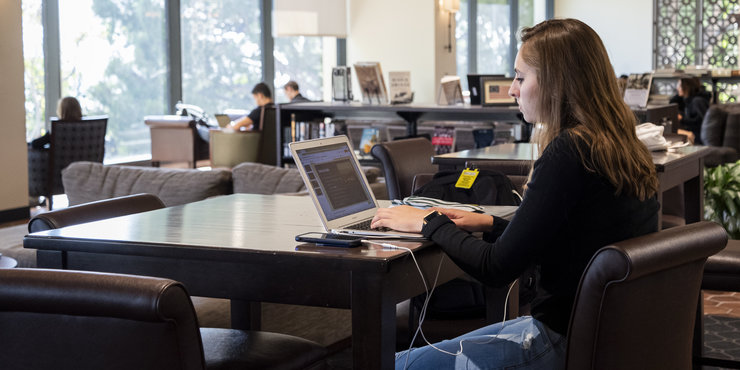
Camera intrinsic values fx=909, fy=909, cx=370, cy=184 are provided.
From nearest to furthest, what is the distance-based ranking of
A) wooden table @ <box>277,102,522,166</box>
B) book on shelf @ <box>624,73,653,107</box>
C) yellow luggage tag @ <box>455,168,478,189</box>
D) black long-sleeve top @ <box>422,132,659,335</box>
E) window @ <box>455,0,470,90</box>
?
black long-sleeve top @ <box>422,132,659,335</box>
yellow luggage tag @ <box>455,168,478,189</box>
book on shelf @ <box>624,73,653,107</box>
wooden table @ <box>277,102,522,166</box>
window @ <box>455,0,470,90</box>

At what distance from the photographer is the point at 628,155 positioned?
196 centimetres

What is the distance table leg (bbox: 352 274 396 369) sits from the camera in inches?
76.2

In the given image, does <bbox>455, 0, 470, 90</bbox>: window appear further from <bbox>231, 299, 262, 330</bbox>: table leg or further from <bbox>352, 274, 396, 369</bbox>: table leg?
<bbox>352, 274, 396, 369</bbox>: table leg

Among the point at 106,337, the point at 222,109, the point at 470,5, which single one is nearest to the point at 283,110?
the point at 222,109

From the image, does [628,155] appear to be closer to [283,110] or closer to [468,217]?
[468,217]

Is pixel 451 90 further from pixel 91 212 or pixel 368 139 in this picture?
pixel 91 212

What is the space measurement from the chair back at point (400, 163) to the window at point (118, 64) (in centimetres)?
735

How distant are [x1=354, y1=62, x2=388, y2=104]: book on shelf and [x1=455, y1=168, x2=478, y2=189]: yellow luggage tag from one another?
590 cm

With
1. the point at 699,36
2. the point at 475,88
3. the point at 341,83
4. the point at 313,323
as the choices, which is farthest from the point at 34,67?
the point at 699,36

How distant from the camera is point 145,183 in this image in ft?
17.4

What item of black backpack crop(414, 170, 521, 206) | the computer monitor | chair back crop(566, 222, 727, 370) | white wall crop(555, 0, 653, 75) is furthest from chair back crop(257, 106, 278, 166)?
chair back crop(566, 222, 727, 370)

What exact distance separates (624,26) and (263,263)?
16.6 meters

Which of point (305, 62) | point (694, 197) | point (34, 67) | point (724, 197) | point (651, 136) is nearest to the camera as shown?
point (651, 136)

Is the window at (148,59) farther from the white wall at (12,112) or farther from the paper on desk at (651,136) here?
the paper on desk at (651,136)
